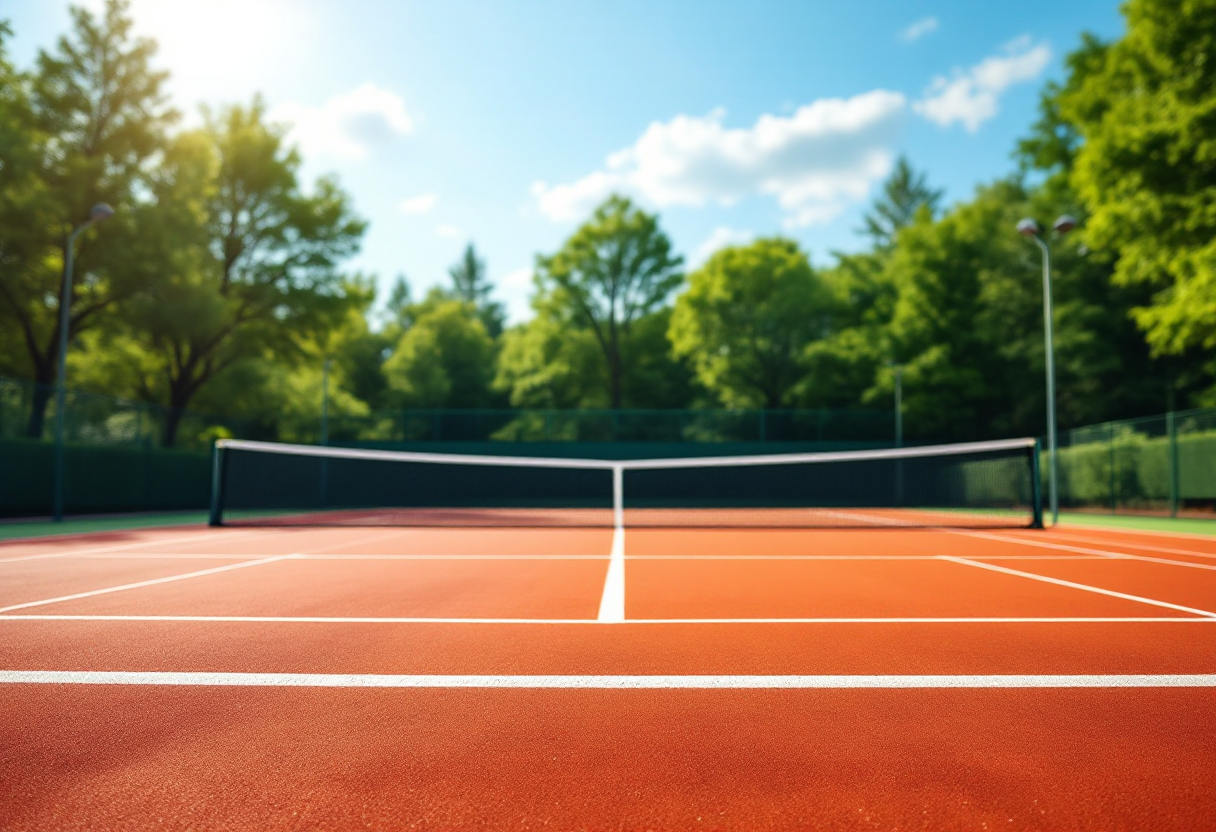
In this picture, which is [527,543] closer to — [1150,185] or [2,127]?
[1150,185]

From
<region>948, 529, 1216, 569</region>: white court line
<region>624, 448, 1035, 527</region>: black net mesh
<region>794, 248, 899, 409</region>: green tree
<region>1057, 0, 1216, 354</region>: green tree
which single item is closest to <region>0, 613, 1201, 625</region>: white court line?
<region>948, 529, 1216, 569</region>: white court line

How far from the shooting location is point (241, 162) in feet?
113

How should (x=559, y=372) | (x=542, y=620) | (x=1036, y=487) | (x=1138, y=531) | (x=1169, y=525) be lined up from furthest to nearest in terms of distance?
(x=559, y=372), (x=1169, y=525), (x=1138, y=531), (x=1036, y=487), (x=542, y=620)

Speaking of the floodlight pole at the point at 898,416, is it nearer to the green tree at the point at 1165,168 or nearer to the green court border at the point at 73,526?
the green tree at the point at 1165,168

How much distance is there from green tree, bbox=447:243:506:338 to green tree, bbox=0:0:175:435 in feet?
187

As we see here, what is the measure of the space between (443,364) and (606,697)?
58.1 m

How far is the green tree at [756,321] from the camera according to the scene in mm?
45312

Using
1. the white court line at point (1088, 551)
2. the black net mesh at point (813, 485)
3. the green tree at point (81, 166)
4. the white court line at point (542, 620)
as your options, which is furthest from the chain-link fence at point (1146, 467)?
the green tree at point (81, 166)

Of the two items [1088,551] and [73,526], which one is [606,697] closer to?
[1088,551]

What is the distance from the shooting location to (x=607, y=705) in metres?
3.61

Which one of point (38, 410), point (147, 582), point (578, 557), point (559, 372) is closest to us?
point (147, 582)

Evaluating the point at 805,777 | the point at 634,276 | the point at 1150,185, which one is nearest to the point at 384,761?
the point at 805,777

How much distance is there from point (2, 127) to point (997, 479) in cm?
3382

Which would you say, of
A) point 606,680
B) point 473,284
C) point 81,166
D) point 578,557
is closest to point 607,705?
point 606,680
